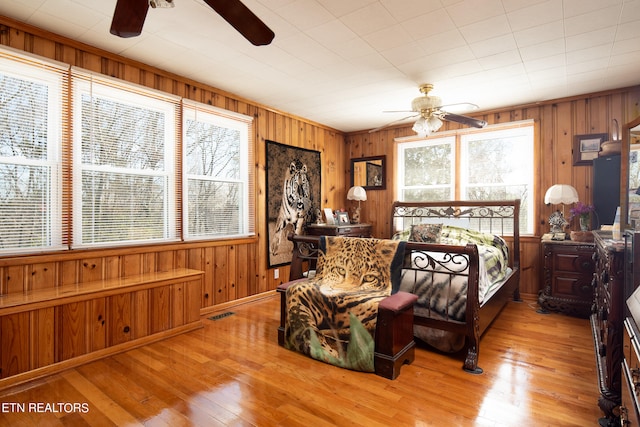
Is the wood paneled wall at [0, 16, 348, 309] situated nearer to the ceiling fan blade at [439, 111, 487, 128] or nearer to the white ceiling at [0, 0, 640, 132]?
the white ceiling at [0, 0, 640, 132]

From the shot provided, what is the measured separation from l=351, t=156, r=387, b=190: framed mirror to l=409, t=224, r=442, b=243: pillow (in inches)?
65.4

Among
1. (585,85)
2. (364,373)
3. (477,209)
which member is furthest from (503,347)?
(585,85)

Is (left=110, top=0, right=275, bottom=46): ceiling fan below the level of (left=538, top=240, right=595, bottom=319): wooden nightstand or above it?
above

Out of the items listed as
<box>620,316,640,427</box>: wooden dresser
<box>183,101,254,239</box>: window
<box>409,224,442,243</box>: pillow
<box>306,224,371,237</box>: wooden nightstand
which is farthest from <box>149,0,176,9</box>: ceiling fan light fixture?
<box>306,224,371,237</box>: wooden nightstand

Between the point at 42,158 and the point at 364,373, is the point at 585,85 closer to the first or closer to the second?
the point at 364,373

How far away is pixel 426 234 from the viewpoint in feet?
12.7

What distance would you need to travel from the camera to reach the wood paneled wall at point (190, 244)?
8.32 feet

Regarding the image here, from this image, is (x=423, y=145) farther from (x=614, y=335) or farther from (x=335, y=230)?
(x=614, y=335)

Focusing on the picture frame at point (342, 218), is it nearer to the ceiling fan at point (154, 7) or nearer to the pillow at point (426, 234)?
the pillow at point (426, 234)

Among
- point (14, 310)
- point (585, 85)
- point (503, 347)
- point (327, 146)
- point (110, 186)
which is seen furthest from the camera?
point (327, 146)

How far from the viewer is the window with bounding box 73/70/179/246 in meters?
2.82

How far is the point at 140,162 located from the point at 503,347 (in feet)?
11.9

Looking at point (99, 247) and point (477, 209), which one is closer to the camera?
point (99, 247)

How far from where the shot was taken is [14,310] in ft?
7.16
